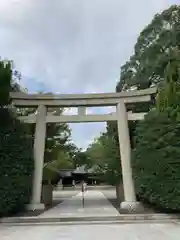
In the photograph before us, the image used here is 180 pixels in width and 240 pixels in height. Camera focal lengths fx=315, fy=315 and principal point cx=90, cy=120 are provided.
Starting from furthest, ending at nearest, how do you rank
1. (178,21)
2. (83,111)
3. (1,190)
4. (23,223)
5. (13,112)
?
(178,21) → (83,111) → (13,112) → (1,190) → (23,223)

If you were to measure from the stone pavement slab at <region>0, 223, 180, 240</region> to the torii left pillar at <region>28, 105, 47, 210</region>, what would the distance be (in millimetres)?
2764

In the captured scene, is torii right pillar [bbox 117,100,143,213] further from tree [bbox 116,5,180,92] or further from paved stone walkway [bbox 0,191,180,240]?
tree [bbox 116,5,180,92]

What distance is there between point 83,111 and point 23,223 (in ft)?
17.3

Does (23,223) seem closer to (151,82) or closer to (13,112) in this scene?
(13,112)

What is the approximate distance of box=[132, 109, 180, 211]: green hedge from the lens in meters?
10.7

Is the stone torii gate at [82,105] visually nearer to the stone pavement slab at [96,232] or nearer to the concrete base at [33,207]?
the concrete base at [33,207]

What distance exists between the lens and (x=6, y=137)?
38.1 feet

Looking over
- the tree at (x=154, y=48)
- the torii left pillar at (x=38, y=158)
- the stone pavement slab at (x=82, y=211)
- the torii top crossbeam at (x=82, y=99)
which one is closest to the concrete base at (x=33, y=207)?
the torii left pillar at (x=38, y=158)

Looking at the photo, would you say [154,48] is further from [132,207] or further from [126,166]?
[132,207]

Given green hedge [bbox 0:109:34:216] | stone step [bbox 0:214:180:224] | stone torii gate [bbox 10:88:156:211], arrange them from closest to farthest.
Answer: stone step [bbox 0:214:180:224], green hedge [bbox 0:109:34:216], stone torii gate [bbox 10:88:156:211]

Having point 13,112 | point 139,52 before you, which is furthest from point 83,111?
point 139,52

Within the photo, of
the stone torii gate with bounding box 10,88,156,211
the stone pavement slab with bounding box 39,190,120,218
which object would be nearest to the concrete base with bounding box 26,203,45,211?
the stone pavement slab with bounding box 39,190,120,218

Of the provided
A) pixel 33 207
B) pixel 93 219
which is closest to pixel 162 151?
pixel 93 219

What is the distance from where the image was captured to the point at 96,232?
8.41 m
